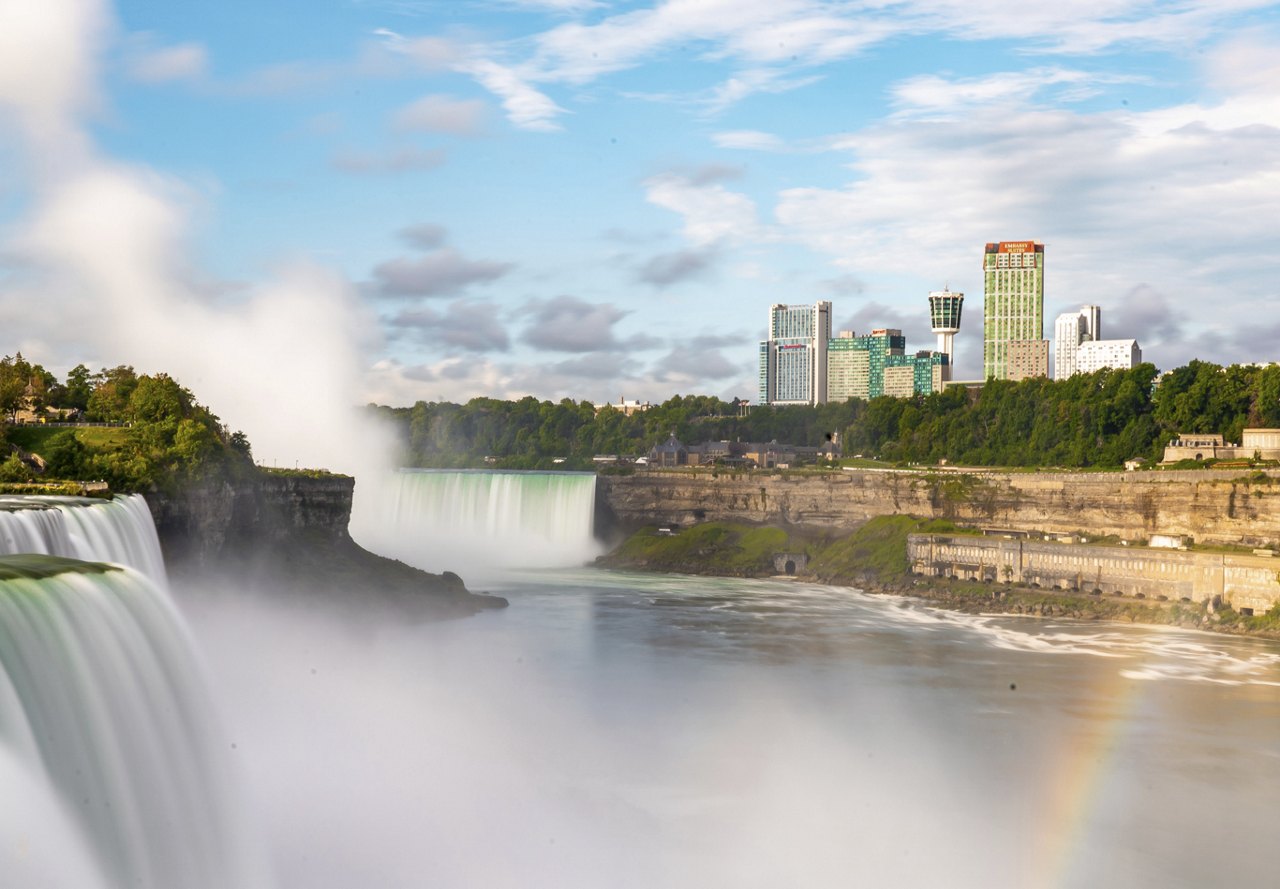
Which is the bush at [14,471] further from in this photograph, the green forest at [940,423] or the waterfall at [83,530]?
the green forest at [940,423]

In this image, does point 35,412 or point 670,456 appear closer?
point 35,412

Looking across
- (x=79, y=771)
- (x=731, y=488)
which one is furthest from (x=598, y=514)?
(x=79, y=771)

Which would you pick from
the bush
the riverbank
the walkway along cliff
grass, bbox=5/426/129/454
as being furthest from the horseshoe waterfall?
the walkway along cliff

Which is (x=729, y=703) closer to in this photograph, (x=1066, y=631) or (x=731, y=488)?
(x=1066, y=631)

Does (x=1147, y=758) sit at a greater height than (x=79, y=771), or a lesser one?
lesser

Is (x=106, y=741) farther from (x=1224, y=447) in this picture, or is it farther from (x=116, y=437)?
(x=1224, y=447)

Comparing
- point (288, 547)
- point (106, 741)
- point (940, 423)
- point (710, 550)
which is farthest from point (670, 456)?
point (106, 741)
